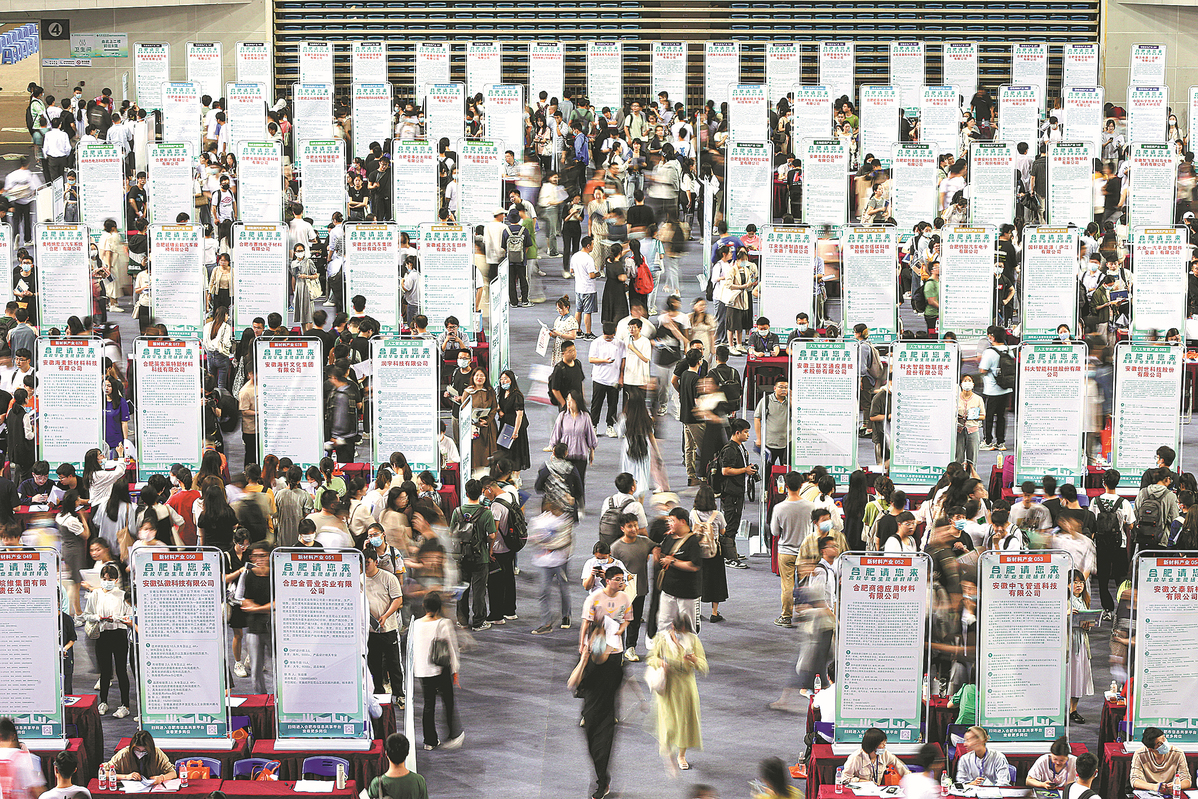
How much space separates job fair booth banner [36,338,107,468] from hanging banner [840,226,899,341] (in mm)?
8121

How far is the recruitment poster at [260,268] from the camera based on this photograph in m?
19.2

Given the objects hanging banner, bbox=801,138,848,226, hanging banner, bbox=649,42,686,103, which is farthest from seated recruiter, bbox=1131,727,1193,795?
hanging banner, bbox=649,42,686,103

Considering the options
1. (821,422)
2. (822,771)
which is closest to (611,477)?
(821,422)

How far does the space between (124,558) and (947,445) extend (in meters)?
7.35

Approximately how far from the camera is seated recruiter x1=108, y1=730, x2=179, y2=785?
11.2 meters

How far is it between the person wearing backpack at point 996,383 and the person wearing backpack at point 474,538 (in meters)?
6.28

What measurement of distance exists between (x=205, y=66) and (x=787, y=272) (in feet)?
48.8

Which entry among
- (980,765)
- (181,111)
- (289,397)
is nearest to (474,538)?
(289,397)

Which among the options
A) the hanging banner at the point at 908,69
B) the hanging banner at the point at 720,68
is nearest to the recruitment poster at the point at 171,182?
the hanging banner at the point at 720,68

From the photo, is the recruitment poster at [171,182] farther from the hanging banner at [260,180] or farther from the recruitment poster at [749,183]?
the recruitment poster at [749,183]

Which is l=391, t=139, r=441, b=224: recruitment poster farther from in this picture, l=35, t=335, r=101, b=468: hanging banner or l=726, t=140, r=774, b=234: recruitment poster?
l=35, t=335, r=101, b=468: hanging banner

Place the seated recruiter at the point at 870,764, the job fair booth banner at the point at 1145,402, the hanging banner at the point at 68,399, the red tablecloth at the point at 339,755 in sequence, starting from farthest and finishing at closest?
the hanging banner at the point at 68,399 < the job fair booth banner at the point at 1145,402 < the red tablecloth at the point at 339,755 < the seated recruiter at the point at 870,764

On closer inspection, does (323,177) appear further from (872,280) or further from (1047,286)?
(1047,286)

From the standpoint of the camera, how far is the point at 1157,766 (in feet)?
37.3
